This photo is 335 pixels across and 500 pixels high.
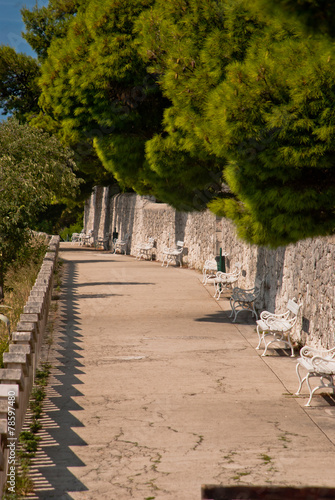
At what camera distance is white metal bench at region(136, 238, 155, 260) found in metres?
24.2

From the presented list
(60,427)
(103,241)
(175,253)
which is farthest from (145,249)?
(60,427)

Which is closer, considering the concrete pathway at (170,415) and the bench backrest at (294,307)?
the concrete pathway at (170,415)

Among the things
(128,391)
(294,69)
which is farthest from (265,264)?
(294,69)

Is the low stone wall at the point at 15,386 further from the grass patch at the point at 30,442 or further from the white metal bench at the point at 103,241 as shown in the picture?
the white metal bench at the point at 103,241

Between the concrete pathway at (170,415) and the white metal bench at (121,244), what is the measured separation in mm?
15655

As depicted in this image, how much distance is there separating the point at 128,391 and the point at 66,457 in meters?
1.96

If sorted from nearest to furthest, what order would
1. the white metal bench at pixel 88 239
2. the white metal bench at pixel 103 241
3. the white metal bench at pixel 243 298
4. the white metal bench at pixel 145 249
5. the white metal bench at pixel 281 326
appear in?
the white metal bench at pixel 281 326, the white metal bench at pixel 243 298, the white metal bench at pixel 145 249, the white metal bench at pixel 103 241, the white metal bench at pixel 88 239

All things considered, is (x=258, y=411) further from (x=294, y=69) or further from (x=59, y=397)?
(x=294, y=69)

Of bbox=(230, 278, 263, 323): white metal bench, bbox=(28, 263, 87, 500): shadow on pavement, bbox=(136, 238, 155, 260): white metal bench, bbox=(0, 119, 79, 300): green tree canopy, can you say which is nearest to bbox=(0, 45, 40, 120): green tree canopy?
bbox=(136, 238, 155, 260): white metal bench

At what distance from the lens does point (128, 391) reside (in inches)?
298

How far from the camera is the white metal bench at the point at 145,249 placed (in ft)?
79.3

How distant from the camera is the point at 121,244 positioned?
28109mm

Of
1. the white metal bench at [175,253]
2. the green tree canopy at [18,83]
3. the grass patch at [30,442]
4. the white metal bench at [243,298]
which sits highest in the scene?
the green tree canopy at [18,83]

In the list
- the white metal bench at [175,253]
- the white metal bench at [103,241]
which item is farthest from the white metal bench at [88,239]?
the white metal bench at [175,253]
